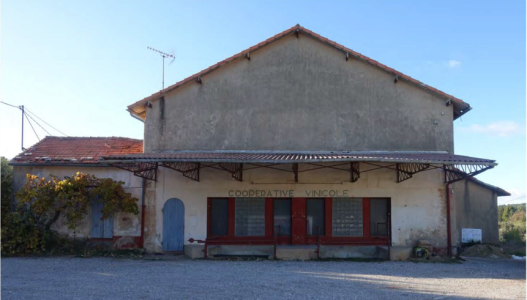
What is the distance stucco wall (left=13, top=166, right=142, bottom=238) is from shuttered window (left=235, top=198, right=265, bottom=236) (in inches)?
132

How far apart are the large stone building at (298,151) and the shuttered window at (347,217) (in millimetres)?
34

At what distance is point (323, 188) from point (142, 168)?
6010 mm

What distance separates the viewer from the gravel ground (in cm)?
953

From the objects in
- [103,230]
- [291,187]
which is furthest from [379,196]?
[103,230]

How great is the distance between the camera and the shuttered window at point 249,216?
1633cm

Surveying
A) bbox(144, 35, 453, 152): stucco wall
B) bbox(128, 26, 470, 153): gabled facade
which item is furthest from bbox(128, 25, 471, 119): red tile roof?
bbox(144, 35, 453, 152): stucco wall

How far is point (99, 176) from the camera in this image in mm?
16609

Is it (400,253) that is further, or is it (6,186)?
(6,186)

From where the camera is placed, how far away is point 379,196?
16.1 m

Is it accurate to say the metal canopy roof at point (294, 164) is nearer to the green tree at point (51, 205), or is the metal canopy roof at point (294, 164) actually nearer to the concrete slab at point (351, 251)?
the green tree at point (51, 205)

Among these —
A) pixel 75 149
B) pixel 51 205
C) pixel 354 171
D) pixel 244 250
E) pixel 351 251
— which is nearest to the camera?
pixel 51 205

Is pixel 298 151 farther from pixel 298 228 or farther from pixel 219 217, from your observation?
pixel 219 217

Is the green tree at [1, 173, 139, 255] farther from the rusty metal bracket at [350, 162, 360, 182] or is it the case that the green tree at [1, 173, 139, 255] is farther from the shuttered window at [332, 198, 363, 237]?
the rusty metal bracket at [350, 162, 360, 182]

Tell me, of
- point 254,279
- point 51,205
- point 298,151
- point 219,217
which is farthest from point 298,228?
point 51,205
